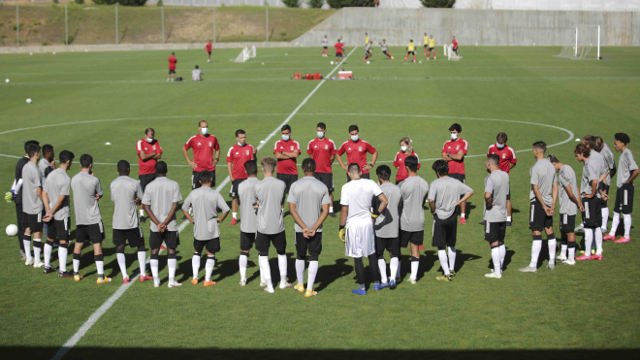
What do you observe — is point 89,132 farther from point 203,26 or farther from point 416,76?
point 203,26

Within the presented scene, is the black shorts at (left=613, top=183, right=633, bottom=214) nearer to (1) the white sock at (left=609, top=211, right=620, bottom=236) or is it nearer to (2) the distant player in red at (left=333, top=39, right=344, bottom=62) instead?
(1) the white sock at (left=609, top=211, right=620, bottom=236)

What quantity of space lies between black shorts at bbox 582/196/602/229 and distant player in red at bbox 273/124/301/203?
627 centimetres

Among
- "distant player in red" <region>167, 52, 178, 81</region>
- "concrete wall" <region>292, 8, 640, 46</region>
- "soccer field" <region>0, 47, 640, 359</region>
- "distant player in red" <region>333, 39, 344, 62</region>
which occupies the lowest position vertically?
"soccer field" <region>0, 47, 640, 359</region>

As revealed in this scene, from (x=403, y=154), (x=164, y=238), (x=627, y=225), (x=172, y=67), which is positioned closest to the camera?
(x=164, y=238)

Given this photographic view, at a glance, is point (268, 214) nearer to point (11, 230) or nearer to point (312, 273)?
point (312, 273)

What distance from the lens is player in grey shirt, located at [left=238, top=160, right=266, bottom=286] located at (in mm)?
11695

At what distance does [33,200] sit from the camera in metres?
13.3

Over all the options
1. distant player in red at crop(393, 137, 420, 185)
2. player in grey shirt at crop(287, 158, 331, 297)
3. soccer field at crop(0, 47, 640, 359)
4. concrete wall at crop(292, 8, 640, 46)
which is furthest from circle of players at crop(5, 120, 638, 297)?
concrete wall at crop(292, 8, 640, 46)

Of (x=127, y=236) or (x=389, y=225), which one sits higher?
(x=389, y=225)

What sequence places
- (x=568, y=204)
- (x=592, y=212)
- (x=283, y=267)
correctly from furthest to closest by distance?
(x=592, y=212) → (x=568, y=204) → (x=283, y=267)

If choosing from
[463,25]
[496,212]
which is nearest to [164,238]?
[496,212]

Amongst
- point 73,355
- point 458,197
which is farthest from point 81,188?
point 458,197

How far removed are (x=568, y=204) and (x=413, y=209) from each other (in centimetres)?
295

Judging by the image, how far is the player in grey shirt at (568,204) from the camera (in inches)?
501
